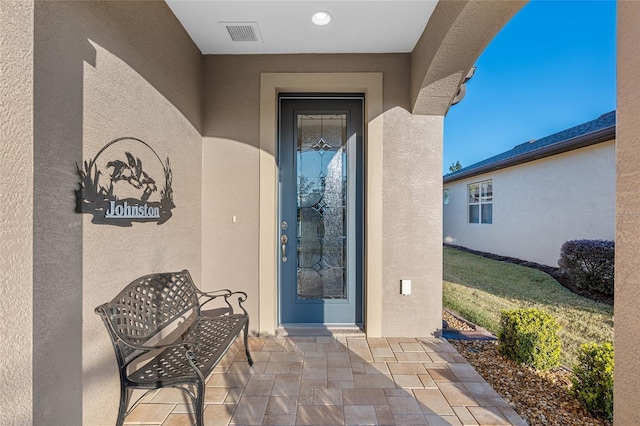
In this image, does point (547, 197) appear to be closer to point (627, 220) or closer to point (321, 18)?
point (321, 18)

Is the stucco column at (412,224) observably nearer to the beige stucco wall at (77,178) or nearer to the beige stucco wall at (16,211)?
the beige stucco wall at (77,178)

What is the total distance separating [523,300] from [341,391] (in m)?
3.99

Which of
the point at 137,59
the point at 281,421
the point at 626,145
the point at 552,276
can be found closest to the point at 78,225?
the point at 137,59

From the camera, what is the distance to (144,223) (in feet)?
6.92

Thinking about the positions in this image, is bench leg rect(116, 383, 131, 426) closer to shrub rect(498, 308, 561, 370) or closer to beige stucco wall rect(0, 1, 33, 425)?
beige stucco wall rect(0, 1, 33, 425)

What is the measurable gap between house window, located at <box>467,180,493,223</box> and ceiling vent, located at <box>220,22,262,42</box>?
28.8ft

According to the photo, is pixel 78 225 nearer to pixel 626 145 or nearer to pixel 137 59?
pixel 137 59

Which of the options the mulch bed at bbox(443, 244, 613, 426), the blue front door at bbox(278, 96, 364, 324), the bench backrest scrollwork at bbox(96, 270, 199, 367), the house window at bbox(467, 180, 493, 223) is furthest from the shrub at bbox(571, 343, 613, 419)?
the house window at bbox(467, 180, 493, 223)

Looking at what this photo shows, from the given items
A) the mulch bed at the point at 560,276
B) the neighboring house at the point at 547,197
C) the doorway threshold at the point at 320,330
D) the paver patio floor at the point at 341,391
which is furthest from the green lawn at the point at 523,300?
the doorway threshold at the point at 320,330

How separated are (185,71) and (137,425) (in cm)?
283

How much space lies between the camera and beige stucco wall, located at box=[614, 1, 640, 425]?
0.90m

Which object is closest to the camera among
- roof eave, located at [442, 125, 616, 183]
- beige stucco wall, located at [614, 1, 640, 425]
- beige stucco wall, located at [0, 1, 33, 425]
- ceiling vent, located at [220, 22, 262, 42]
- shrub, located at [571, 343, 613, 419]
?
beige stucco wall, located at [614, 1, 640, 425]

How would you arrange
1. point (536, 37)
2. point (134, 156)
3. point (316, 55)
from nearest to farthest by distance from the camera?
point (134, 156), point (316, 55), point (536, 37)

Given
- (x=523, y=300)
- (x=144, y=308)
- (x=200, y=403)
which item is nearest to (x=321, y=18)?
(x=144, y=308)
